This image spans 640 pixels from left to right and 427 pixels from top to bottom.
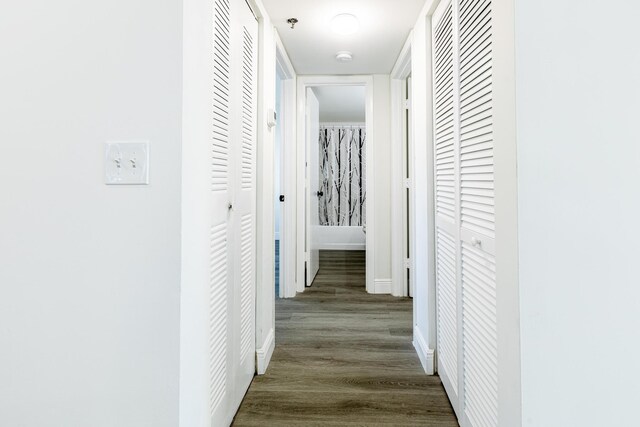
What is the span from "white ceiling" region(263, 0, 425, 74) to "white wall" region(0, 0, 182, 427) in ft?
4.82

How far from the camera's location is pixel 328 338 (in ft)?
8.91

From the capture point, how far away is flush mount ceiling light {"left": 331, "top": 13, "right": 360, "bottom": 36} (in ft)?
8.14

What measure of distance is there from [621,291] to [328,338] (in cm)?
195

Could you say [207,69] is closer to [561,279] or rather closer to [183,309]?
[183,309]

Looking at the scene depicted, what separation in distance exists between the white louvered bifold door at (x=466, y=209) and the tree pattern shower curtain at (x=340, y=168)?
206 inches

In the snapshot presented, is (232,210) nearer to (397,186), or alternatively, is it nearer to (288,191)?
(288,191)

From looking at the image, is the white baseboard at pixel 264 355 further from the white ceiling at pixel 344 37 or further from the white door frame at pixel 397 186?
the white ceiling at pixel 344 37

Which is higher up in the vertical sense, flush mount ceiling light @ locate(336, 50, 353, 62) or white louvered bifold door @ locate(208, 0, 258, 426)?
flush mount ceiling light @ locate(336, 50, 353, 62)

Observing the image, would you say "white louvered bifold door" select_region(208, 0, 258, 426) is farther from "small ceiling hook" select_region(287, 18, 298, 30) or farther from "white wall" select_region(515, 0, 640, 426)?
"white wall" select_region(515, 0, 640, 426)

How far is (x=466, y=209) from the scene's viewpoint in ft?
5.16

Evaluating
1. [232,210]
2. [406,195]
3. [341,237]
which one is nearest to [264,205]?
[232,210]

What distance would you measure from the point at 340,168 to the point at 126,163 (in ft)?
21.1

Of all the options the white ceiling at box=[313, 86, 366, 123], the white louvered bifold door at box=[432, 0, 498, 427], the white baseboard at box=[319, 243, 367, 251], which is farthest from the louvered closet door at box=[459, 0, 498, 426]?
the white baseboard at box=[319, 243, 367, 251]

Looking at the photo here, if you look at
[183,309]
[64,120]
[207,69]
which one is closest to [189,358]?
[183,309]
